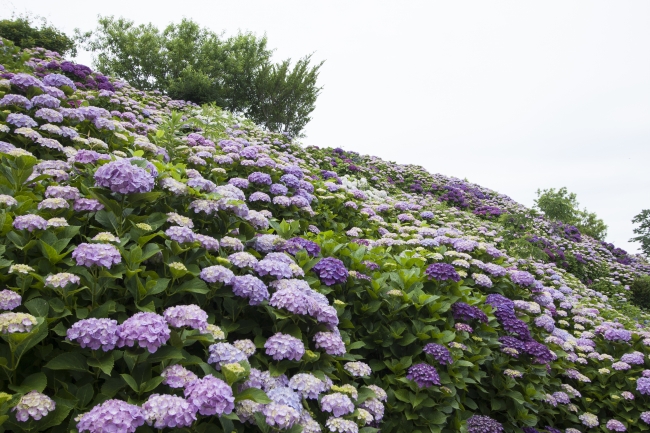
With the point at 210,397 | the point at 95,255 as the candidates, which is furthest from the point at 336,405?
the point at 95,255

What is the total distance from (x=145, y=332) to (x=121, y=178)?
129 centimetres

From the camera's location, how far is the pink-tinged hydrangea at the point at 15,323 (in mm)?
1858

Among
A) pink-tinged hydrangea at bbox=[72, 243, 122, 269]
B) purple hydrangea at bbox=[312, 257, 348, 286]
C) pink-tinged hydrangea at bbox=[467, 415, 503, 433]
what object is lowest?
pink-tinged hydrangea at bbox=[467, 415, 503, 433]

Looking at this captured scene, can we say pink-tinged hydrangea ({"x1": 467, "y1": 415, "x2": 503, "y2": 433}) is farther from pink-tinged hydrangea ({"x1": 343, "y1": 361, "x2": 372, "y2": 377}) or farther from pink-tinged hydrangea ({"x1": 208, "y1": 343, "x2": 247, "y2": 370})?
pink-tinged hydrangea ({"x1": 208, "y1": 343, "x2": 247, "y2": 370})

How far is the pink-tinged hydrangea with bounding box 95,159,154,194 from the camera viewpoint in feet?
9.22

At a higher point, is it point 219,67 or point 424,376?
point 219,67

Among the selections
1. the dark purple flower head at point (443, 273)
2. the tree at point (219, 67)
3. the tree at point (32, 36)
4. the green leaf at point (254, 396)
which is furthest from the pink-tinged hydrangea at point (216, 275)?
the tree at point (219, 67)

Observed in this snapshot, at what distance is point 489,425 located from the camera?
3529 millimetres

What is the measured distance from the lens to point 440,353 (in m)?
3.46

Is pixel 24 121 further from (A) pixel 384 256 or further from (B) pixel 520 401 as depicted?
(B) pixel 520 401

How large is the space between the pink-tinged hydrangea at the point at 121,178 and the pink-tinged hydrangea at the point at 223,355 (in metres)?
1.32

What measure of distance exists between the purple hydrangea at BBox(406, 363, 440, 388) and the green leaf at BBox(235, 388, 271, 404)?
158 cm

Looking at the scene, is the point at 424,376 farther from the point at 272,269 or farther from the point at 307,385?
the point at 272,269

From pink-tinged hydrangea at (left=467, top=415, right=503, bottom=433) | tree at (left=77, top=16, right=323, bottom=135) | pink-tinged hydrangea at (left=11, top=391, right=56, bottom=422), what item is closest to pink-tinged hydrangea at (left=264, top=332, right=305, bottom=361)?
pink-tinged hydrangea at (left=11, top=391, right=56, bottom=422)
